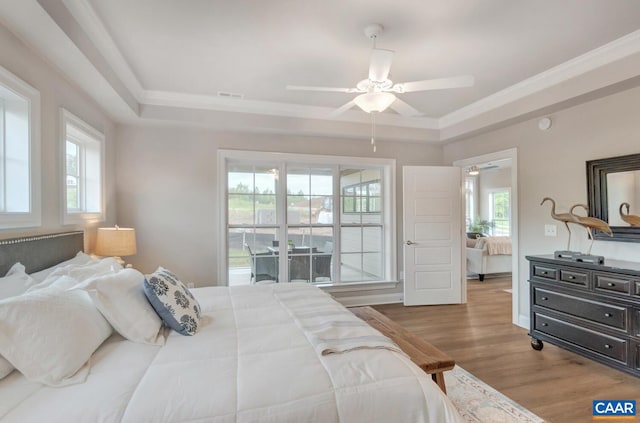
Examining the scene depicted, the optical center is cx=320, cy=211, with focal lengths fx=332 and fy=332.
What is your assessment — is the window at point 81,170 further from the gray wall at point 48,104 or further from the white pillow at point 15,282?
the white pillow at point 15,282

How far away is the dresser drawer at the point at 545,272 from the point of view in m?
3.01

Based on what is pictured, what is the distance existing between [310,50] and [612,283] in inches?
118

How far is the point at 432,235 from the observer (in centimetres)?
464

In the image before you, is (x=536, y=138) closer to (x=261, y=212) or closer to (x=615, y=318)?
(x=615, y=318)

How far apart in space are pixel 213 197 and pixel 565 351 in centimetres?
401

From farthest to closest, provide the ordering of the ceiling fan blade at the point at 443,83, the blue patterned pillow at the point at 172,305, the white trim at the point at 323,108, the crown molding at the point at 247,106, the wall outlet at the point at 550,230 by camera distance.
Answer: the crown molding at the point at 247,106, the wall outlet at the point at 550,230, the white trim at the point at 323,108, the ceiling fan blade at the point at 443,83, the blue patterned pillow at the point at 172,305

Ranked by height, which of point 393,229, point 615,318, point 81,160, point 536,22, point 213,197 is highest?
Answer: point 536,22

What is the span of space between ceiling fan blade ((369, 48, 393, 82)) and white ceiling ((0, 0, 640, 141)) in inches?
10.8

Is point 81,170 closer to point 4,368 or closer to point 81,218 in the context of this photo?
point 81,218

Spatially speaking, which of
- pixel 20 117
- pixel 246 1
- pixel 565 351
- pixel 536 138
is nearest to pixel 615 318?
pixel 565 351

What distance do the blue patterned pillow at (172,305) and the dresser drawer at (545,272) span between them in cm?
303

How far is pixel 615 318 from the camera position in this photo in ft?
8.36

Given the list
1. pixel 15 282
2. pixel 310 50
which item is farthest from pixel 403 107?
pixel 15 282

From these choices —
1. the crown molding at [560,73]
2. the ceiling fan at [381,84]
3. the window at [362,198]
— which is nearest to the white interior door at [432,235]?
the window at [362,198]
